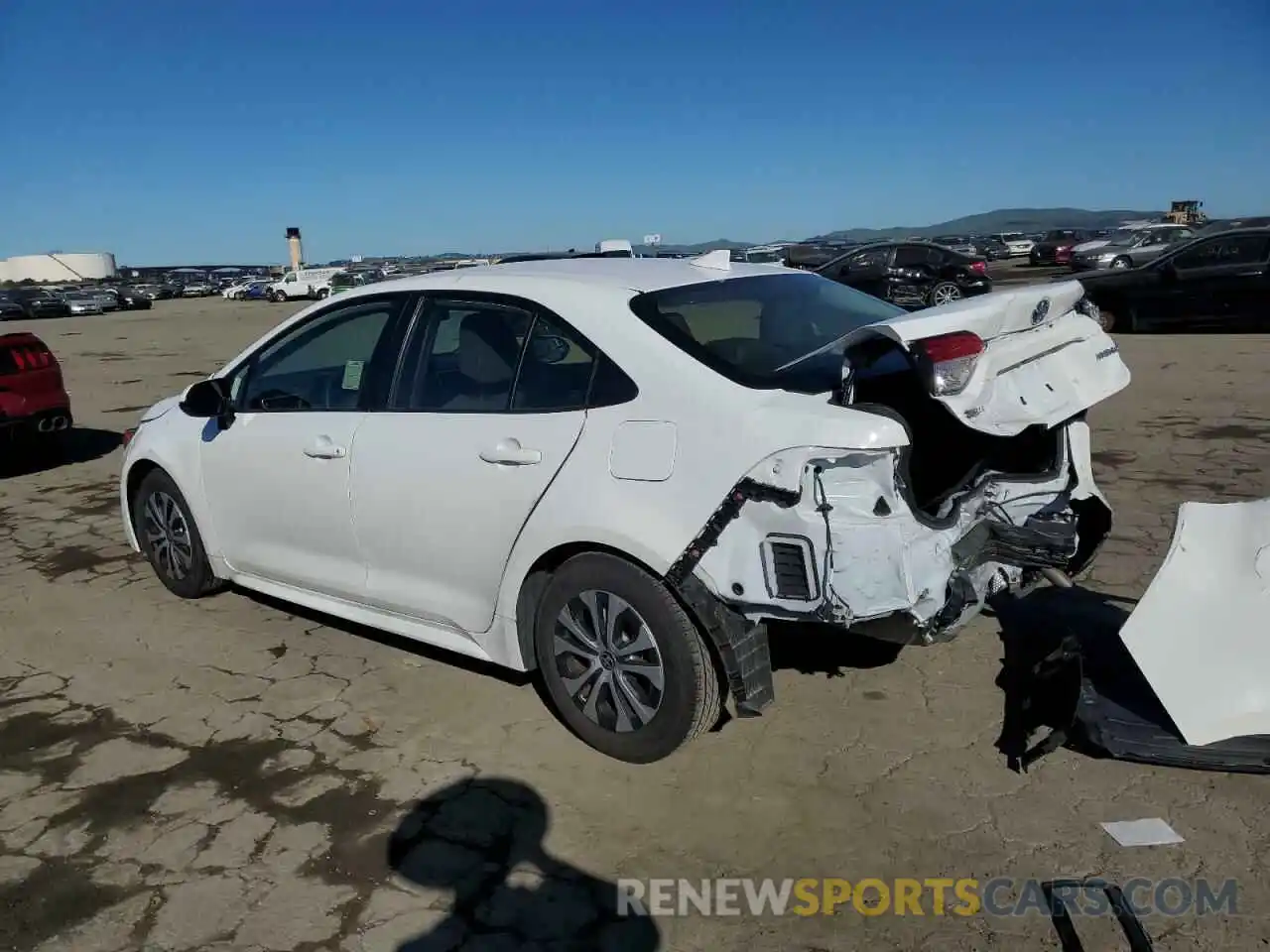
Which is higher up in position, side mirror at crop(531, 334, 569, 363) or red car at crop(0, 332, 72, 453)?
side mirror at crop(531, 334, 569, 363)

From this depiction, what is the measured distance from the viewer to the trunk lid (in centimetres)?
304

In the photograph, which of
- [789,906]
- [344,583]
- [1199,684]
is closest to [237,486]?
[344,583]

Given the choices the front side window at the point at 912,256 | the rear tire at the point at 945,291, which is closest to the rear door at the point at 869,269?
the front side window at the point at 912,256

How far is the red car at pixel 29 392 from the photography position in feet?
26.6

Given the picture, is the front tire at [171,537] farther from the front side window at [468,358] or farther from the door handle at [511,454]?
the door handle at [511,454]

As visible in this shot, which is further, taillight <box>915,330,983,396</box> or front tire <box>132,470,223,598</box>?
front tire <box>132,470,223,598</box>

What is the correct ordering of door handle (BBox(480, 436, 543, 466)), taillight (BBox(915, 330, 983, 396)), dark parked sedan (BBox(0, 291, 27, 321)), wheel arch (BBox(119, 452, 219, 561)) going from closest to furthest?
taillight (BBox(915, 330, 983, 396))
door handle (BBox(480, 436, 543, 466))
wheel arch (BBox(119, 452, 219, 561))
dark parked sedan (BBox(0, 291, 27, 321))

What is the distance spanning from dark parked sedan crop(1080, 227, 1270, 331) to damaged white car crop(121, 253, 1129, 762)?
1158 cm

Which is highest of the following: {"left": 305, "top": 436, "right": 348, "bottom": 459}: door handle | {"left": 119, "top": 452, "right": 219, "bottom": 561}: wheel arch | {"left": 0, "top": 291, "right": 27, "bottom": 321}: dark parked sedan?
{"left": 0, "top": 291, "right": 27, "bottom": 321}: dark parked sedan

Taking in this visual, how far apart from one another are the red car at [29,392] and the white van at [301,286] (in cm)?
4095

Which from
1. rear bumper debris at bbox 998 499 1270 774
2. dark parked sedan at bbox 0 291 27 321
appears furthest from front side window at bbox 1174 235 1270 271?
dark parked sedan at bbox 0 291 27 321

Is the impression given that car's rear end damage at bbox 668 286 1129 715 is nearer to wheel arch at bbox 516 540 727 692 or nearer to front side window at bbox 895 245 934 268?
→ wheel arch at bbox 516 540 727 692

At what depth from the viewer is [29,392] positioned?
822 centimetres

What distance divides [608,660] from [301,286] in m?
48.9
